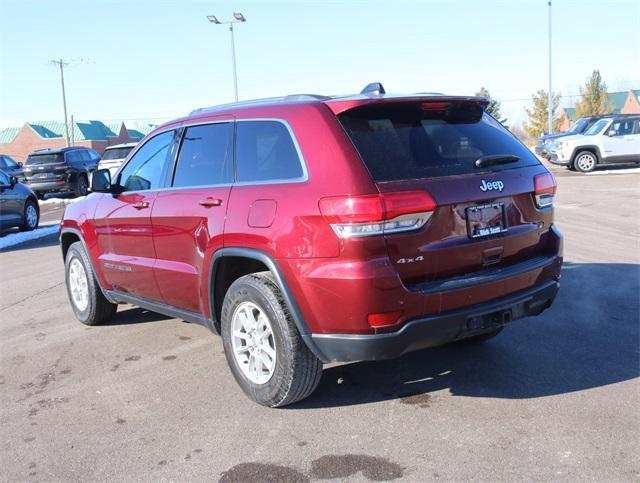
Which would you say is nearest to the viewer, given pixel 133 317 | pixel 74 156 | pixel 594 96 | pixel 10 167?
pixel 133 317

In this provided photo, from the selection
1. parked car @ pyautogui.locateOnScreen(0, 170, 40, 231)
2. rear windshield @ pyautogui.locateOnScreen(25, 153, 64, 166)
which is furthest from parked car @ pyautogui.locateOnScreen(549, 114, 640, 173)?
rear windshield @ pyautogui.locateOnScreen(25, 153, 64, 166)

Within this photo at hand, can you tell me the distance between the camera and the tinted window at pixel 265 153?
385 centimetres

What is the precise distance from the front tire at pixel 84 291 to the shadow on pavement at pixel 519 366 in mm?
2613

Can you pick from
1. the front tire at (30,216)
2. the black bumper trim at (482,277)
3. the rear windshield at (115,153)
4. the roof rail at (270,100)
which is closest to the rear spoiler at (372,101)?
the roof rail at (270,100)

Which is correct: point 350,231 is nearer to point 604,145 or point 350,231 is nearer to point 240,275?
point 240,275

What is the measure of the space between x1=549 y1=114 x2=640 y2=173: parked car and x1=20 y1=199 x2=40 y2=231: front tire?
666 inches

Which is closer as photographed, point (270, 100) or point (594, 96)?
point (270, 100)

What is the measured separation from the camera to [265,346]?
3982mm

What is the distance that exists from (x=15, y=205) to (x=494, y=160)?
42.3ft

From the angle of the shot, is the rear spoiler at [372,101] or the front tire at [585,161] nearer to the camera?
the rear spoiler at [372,101]

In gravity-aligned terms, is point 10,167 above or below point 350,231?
above

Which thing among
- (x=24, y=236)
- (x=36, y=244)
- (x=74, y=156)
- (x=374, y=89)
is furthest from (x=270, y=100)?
(x=74, y=156)

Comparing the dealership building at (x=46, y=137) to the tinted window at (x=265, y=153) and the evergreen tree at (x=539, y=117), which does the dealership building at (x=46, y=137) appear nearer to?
the evergreen tree at (x=539, y=117)

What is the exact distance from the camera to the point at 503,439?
11.3 feet
